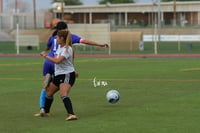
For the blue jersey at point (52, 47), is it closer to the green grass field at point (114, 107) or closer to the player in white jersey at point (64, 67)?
the player in white jersey at point (64, 67)

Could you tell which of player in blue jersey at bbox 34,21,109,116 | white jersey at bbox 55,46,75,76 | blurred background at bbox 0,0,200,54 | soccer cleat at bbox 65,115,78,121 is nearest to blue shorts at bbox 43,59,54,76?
player in blue jersey at bbox 34,21,109,116

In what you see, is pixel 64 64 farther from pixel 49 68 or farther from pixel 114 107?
pixel 114 107

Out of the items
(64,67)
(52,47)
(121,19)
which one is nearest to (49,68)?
(52,47)

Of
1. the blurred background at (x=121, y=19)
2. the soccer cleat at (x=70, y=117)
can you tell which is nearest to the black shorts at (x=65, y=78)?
the soccer cleat at (x=70, y=117)

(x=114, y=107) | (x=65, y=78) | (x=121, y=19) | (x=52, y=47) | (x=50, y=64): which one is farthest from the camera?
(x=121, y=19)

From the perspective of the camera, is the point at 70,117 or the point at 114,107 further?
the point at 114,107

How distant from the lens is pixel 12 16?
327 ft

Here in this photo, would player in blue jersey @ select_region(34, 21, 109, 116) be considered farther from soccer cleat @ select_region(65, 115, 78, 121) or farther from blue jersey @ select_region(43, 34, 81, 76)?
soccer cleat @ select_region(65, 115, 78, 121)

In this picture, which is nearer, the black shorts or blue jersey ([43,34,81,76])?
the black shorts

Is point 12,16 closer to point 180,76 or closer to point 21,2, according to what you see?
point 21,2

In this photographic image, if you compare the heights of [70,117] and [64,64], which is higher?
[64,64]

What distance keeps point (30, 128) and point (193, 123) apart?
3.18 meters

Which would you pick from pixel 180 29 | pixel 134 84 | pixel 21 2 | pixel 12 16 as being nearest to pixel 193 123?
pixel 134 84

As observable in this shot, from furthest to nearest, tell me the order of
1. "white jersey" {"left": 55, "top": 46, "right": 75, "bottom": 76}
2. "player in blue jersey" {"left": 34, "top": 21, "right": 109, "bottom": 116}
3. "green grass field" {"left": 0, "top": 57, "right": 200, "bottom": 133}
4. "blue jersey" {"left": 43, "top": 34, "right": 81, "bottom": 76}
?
"blue jersey" {"left": 43, "top": 34, "right": 81, "bottom": 76} → "player in blue jersey" {"left": 34, "top": 21, "right": 109, "bottom": 116} → "white jersey" {"left": 55, "top": 46, "right": 75, "bottom": 76} → "green grass field" {"left": 0, "top": 57, "right": 200, "bottom": 133}
